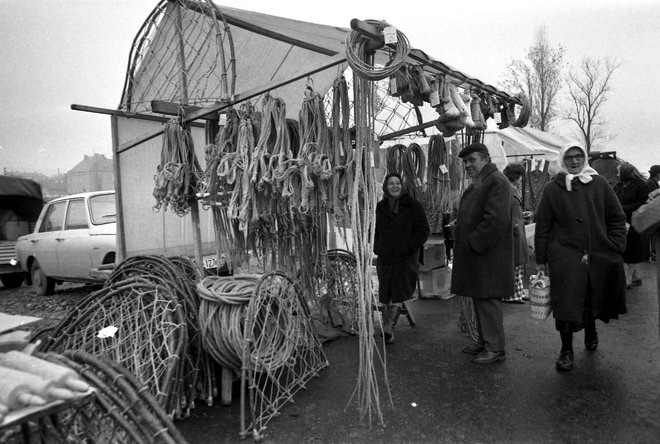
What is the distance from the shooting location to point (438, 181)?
558 cm

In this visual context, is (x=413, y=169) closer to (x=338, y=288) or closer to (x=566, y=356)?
(x=338, y=288)

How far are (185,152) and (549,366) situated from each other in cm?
349

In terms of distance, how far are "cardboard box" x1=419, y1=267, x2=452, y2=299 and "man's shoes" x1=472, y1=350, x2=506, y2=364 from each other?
2459 mm

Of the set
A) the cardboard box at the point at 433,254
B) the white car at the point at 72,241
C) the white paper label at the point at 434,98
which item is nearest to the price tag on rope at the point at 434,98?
the white paper label at the point at 434,98

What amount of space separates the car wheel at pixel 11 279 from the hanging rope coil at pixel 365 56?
9.72 meters

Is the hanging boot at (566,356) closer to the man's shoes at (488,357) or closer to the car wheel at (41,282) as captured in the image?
the man's shoes at (488,357)

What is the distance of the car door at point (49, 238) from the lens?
812 centimetres

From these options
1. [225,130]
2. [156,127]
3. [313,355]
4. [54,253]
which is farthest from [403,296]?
[54,253]

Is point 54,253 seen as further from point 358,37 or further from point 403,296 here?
point 358,37

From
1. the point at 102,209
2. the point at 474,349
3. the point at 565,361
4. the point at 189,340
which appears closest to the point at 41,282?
the point at 102,209

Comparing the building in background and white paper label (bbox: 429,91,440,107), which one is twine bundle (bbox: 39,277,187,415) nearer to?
white paper label (bbox: 429,91,440,107)

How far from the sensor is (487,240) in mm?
3750

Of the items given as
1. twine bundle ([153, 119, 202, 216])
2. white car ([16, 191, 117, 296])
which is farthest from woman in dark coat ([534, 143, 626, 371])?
white car ([16, 191, 117, 296])

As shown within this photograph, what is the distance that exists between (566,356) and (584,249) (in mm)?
882
